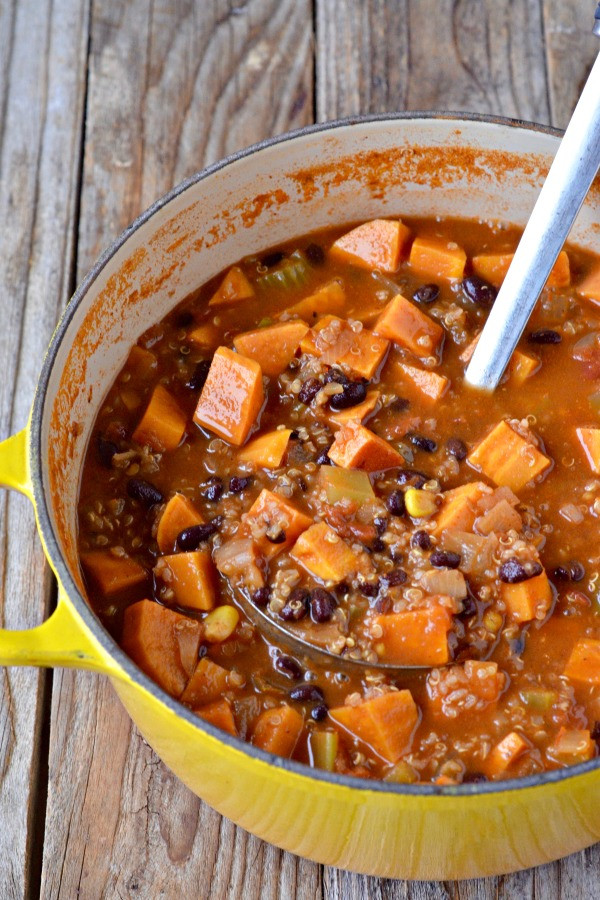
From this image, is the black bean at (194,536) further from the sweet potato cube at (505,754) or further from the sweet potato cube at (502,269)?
the sweet potato cube at (502,269)

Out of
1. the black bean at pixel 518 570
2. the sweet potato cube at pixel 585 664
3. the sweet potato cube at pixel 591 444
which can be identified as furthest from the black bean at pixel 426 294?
the sweet potato cube at pixel 585 664

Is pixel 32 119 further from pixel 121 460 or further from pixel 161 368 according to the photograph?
pixel 121 460

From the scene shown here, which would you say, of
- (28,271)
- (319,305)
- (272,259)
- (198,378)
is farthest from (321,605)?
(28,271)

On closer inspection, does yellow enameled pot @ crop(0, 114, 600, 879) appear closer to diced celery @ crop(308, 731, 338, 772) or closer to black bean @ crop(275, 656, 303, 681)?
diced celery @ crop(308, 731, 338, 772)

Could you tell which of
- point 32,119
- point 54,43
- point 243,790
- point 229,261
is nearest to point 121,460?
point 229,261

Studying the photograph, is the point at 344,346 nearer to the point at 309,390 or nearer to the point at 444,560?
the point at 309,390

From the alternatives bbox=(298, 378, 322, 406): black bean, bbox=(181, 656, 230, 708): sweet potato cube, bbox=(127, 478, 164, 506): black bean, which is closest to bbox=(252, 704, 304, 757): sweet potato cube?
bbox=(181, 656, 230, 708): sweet potato cube
